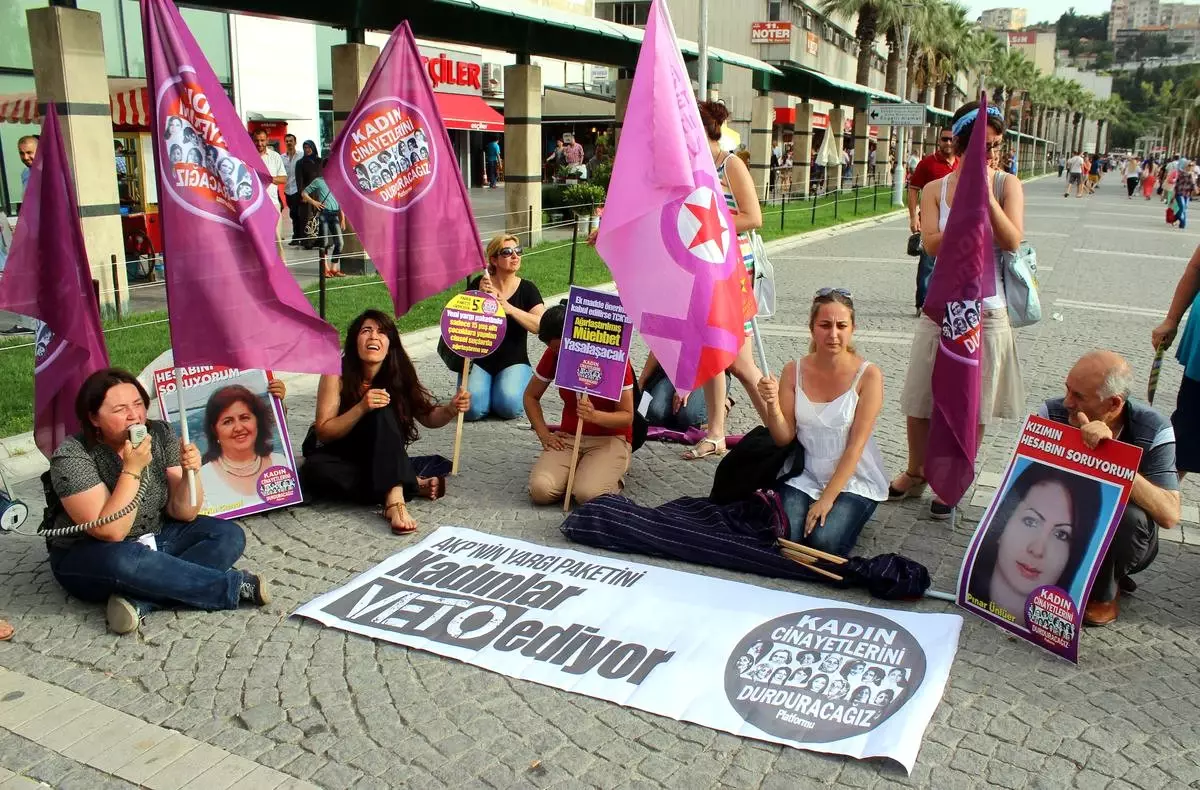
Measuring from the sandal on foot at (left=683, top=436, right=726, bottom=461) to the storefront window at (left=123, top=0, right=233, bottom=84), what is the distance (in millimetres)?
15434

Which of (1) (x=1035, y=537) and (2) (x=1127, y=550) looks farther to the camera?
(2) (x=1127, y=550)

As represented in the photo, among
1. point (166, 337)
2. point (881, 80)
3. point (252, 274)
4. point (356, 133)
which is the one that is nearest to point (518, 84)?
point (166, 337)

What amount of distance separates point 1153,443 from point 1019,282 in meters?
1.35

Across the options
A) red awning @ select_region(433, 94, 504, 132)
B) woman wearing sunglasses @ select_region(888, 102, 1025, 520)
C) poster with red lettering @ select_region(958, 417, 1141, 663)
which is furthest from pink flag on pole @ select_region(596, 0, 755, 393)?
red awning @ select_region(433, 94, 504, 132)

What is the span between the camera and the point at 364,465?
563 centimetres

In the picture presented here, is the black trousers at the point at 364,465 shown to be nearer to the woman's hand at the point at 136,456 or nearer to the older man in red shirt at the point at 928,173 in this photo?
the woman's hand at the point at 136,456

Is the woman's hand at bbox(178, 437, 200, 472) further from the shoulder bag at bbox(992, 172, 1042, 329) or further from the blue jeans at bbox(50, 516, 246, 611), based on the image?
the shoulder bag at bbox(992, 172, 1042, 329)

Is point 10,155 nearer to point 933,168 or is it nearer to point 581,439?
point 933,168

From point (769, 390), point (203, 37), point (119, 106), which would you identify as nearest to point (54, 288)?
point (769, 390)

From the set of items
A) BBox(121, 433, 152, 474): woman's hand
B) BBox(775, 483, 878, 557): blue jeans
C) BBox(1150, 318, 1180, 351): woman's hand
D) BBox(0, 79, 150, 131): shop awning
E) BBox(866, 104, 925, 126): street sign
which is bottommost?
BBox(775, 483, 878, 557): blue jeans

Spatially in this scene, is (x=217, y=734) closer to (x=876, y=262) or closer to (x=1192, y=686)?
(x=1192, y=686)

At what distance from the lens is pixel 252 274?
4.60 m

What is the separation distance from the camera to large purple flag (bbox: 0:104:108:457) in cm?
455

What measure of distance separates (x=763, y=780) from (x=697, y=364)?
2.02 meters
